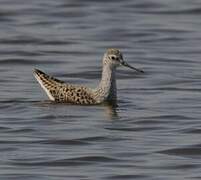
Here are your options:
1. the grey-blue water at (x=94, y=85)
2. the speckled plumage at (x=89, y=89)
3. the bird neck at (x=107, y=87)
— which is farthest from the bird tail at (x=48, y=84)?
the bird neck at (x=107, y=87)

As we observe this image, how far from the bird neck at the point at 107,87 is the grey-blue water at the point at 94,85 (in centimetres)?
19

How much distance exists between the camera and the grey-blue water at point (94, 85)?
14.5 m

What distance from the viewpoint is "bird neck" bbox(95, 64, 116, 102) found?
18266mm

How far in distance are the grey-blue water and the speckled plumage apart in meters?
0.16

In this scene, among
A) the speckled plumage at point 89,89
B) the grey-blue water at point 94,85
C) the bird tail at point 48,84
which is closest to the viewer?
the grey-blue water at point 94,85

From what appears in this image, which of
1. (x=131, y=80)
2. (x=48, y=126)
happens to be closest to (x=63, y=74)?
(x=131, y=80)

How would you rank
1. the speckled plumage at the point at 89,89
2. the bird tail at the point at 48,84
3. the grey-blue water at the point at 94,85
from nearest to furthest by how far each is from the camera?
the grey-blue water at the point at 94,85
the speckled plumage at the point at 89,89
the bird tail at the point at 48,84

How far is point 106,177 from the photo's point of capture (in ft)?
45.4

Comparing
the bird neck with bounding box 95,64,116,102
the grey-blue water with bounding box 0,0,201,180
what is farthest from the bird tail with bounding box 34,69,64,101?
the bird neck with bounding box 95,64,116,102

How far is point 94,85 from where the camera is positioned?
795 inches

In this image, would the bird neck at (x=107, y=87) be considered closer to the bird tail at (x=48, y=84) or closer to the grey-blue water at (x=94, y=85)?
the grey-blue water at (x=94, y=85)

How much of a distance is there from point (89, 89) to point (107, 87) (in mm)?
265

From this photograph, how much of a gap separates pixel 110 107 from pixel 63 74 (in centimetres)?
285

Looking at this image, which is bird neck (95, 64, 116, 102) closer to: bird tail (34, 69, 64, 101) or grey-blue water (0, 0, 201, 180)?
grey-blue water (0, 0, 201, 180)
